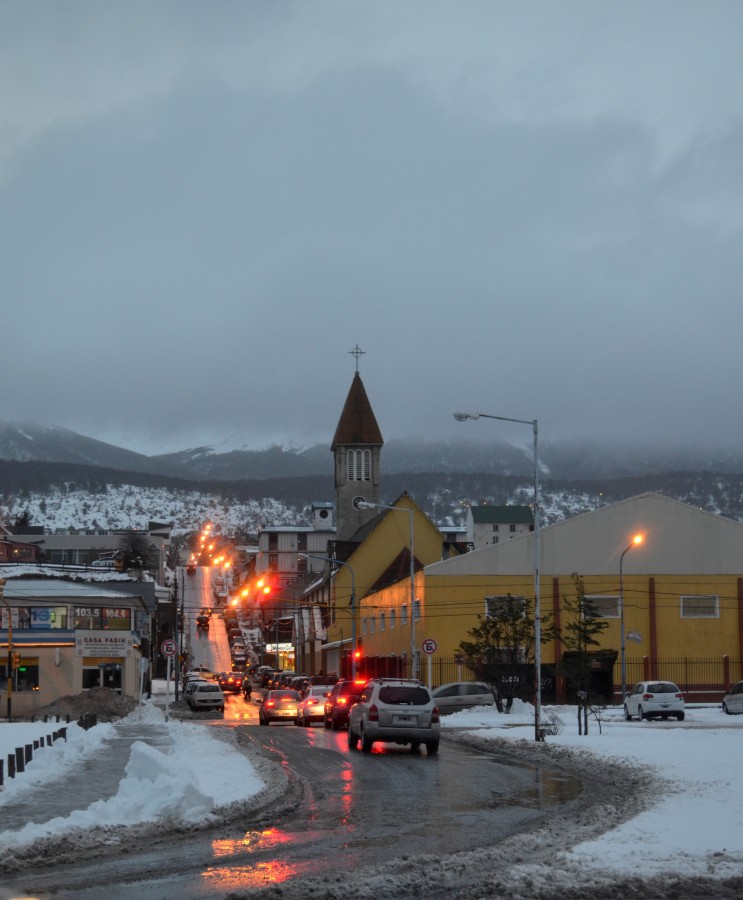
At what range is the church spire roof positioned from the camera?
107m

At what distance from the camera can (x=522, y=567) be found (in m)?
61.7

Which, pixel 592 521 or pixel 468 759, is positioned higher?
pixel 592 521

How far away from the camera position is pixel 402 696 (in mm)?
29438

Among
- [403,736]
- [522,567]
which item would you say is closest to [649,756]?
[403,736]

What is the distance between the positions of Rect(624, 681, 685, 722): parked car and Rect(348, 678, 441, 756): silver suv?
1618 centimetres

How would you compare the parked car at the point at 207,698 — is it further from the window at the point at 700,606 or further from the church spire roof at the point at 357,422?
the church spire roof at the point at 357,422

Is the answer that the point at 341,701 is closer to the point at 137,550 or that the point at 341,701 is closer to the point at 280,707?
the point at 280,707

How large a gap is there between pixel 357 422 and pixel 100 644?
157 feet

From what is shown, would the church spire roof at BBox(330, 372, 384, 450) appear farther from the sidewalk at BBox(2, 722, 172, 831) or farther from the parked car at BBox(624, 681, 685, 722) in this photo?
the sidewalk at BBox(2, 722, 172, 831)

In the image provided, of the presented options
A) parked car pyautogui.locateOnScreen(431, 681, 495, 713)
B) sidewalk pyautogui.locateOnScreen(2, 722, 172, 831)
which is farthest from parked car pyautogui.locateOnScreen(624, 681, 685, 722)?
sidewalk pyautogui.locateOnScreen(2, 722, 172, 831)

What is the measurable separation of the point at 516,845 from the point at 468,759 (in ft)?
46.7

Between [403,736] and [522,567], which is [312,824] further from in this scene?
[522,567]

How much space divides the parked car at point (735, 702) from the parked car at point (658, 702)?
3.50 metres

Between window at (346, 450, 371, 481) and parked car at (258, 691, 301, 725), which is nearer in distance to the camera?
parked car at (258, 691, 301, 725)
